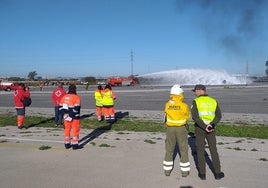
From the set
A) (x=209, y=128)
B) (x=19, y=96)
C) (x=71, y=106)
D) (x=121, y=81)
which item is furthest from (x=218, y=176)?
(x=121, y=81)

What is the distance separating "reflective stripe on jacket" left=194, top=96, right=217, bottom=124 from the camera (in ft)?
23.5

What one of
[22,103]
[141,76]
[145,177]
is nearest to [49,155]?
[145,177]

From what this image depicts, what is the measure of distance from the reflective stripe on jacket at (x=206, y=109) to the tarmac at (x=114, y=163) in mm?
1118

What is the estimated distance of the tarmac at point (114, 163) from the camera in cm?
682

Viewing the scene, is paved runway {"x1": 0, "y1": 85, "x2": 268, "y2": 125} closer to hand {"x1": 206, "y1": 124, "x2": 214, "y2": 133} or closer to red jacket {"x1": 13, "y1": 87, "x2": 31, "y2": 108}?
red jacket {"x1": 13, "y1": 87, "x2": 31, "y2": 108}

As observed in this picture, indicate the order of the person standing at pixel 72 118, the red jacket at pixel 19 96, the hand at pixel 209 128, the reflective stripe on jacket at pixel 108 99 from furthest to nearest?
the reflective stripe on jacket at pixel 108 99
the red jacket at pixel 19 96
the person standing at pixel 72 118
the hand at pixel 209 128

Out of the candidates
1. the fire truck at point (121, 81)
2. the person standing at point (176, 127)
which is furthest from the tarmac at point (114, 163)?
the fire truck at point (121, 81)

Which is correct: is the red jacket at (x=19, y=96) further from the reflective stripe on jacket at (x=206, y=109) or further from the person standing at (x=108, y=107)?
the reflective stripe on jacket at (x=206, y=109)

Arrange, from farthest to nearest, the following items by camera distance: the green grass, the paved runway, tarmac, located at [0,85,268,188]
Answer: the paved runway, the green grass, tarmac, located at [0,85,268,188]

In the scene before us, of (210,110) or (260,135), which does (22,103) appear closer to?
(260,135)

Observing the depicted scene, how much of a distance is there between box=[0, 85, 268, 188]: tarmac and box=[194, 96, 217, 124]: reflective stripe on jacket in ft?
3.67

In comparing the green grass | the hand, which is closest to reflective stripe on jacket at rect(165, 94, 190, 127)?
the hand

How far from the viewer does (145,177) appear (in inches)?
283

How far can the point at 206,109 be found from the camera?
282 inches
